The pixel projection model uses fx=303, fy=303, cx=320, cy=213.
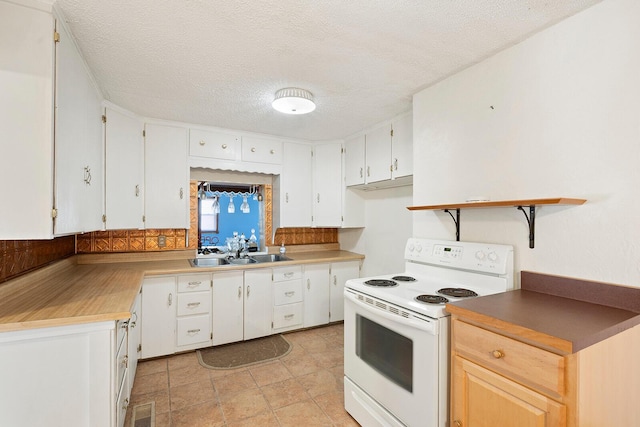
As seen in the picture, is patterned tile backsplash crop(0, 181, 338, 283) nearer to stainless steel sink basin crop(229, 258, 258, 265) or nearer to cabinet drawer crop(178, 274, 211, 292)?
stainless steel sink basin crop(229, 258, 258, 265)

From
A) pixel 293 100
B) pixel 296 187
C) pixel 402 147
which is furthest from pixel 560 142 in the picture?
pixel 296 187

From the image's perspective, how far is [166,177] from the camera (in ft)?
9.72

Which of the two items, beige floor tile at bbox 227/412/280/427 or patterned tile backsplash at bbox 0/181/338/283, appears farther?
beige floor tile at bbox 227/412/280/427

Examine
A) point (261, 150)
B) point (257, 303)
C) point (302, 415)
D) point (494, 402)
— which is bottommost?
point (302, 415)

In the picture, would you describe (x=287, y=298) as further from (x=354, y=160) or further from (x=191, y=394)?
(x=354, y=160)

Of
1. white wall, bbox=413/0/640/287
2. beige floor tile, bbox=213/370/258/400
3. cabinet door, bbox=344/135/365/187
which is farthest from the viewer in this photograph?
cabinet door, bbox=344/135/365/187

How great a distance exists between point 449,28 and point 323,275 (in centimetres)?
267

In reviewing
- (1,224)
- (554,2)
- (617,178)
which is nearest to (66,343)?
(1,224)

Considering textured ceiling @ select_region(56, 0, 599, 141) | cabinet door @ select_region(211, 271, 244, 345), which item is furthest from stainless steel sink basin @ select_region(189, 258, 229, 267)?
textured ceiling @ select_region(56, 0, 599, 141)

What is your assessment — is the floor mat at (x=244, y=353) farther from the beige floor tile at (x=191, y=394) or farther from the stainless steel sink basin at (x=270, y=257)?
the stainless steel sink basin at (x=270, y=257)

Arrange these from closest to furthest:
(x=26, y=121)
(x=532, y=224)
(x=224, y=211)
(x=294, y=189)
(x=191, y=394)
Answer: (x=26, y=121) → (x=532, y=224) → (x=191, y=394) → (x=294, y=189) → (x=224, y=211)

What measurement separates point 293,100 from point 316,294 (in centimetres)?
218

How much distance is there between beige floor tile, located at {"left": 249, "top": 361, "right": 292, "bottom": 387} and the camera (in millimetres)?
2406

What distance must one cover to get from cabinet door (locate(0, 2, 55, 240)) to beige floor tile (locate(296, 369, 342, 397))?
193cm
